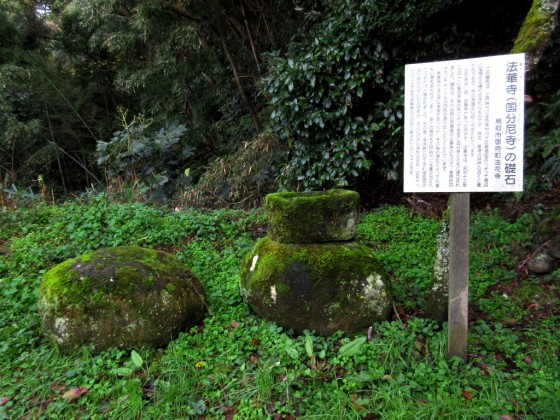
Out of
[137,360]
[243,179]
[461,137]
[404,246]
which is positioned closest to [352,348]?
[137,360]

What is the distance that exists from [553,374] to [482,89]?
193cm

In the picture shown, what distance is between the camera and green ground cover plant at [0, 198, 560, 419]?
7.57ft

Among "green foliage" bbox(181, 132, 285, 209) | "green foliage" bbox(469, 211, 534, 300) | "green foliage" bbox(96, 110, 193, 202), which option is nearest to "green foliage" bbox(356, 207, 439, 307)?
"green foliage" bbox(469, 211, 534, 300)

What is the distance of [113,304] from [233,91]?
24.9 ft

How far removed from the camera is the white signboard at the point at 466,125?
7.88ft

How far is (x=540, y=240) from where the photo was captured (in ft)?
12.6

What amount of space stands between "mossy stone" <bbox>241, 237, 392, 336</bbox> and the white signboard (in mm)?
824

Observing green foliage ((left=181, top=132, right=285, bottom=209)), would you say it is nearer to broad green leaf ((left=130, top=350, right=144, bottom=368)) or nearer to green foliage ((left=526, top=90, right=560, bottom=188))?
green foliage ((left=526, top=90, right=560, bottom=188))

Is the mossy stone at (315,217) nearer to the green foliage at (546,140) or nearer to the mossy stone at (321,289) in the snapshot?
the mossy stone at (321,289)

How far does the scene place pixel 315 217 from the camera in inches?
125

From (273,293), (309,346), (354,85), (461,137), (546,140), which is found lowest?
A: (309,346)

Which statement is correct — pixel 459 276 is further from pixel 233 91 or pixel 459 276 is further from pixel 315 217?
pixel 233 91

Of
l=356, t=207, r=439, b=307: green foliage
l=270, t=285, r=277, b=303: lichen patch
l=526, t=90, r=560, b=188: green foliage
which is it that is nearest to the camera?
l=270, t=285, r=277, b=303: lichen patch

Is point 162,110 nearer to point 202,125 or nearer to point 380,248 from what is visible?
point 202,125
